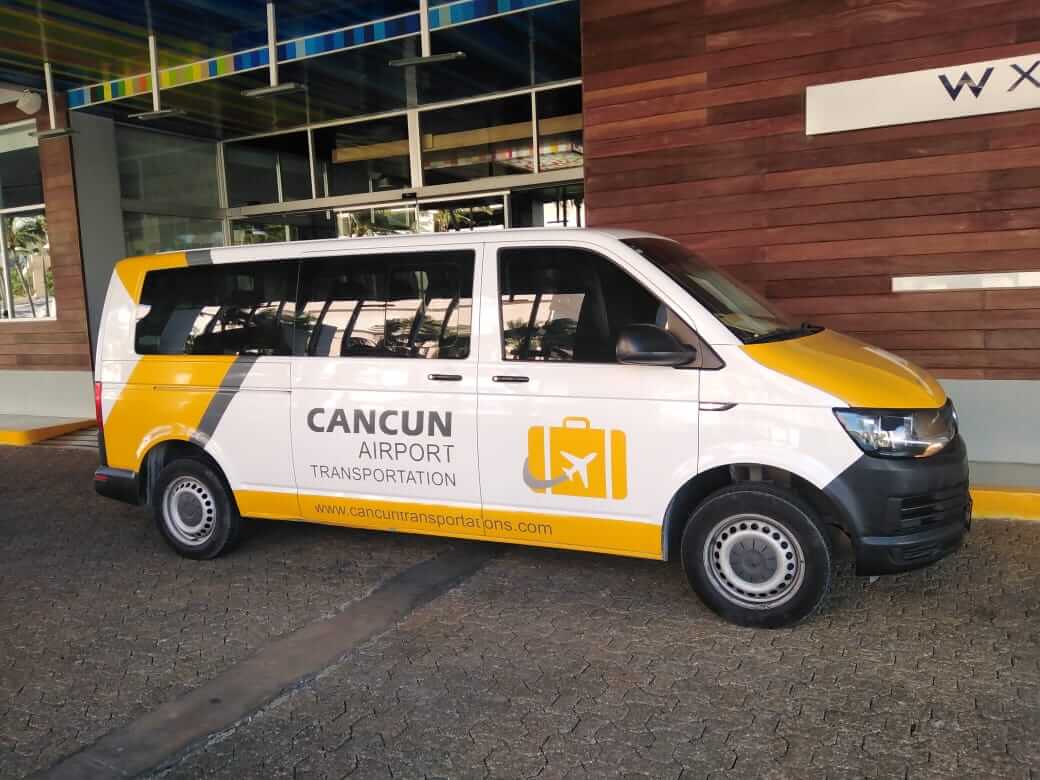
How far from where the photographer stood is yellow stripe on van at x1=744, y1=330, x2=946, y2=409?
4.04 meters

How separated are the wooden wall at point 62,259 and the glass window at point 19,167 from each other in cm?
17

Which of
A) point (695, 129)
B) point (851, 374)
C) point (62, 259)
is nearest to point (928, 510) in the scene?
point (851, 374)

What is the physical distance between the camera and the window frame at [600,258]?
13.9ft

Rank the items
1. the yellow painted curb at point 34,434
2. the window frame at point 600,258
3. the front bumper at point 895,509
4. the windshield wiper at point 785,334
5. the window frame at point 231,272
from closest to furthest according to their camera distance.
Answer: the front bumper at point 895,509 < the window frame at point 600,258 < the windshield wiper at point 785,334 < the window frame at point 231,272 < the yellow painted curb at point 34,434

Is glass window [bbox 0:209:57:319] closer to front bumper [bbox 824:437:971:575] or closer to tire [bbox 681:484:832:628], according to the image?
tire [bbox 681:484:832:628]

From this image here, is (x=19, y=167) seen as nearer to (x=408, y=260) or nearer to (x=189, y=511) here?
(x=189, y=511)

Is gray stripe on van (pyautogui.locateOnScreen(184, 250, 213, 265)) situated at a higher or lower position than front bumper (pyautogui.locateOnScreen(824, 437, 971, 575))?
higher

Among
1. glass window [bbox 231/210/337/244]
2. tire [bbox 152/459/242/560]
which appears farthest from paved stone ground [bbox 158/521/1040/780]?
glass window [bbox 231/210/337/244]

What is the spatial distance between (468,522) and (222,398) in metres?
1.82

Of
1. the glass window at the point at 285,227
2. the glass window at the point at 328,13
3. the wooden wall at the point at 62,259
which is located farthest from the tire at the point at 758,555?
the glass window at the point at 285,227

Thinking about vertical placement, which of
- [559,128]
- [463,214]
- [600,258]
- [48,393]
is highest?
[559,128]

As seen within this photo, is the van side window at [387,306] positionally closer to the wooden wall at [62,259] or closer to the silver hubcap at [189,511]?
the silver hubcap at [189,511]

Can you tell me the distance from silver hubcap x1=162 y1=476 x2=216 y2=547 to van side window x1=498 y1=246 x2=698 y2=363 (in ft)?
7.91

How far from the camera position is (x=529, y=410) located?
4.57m
